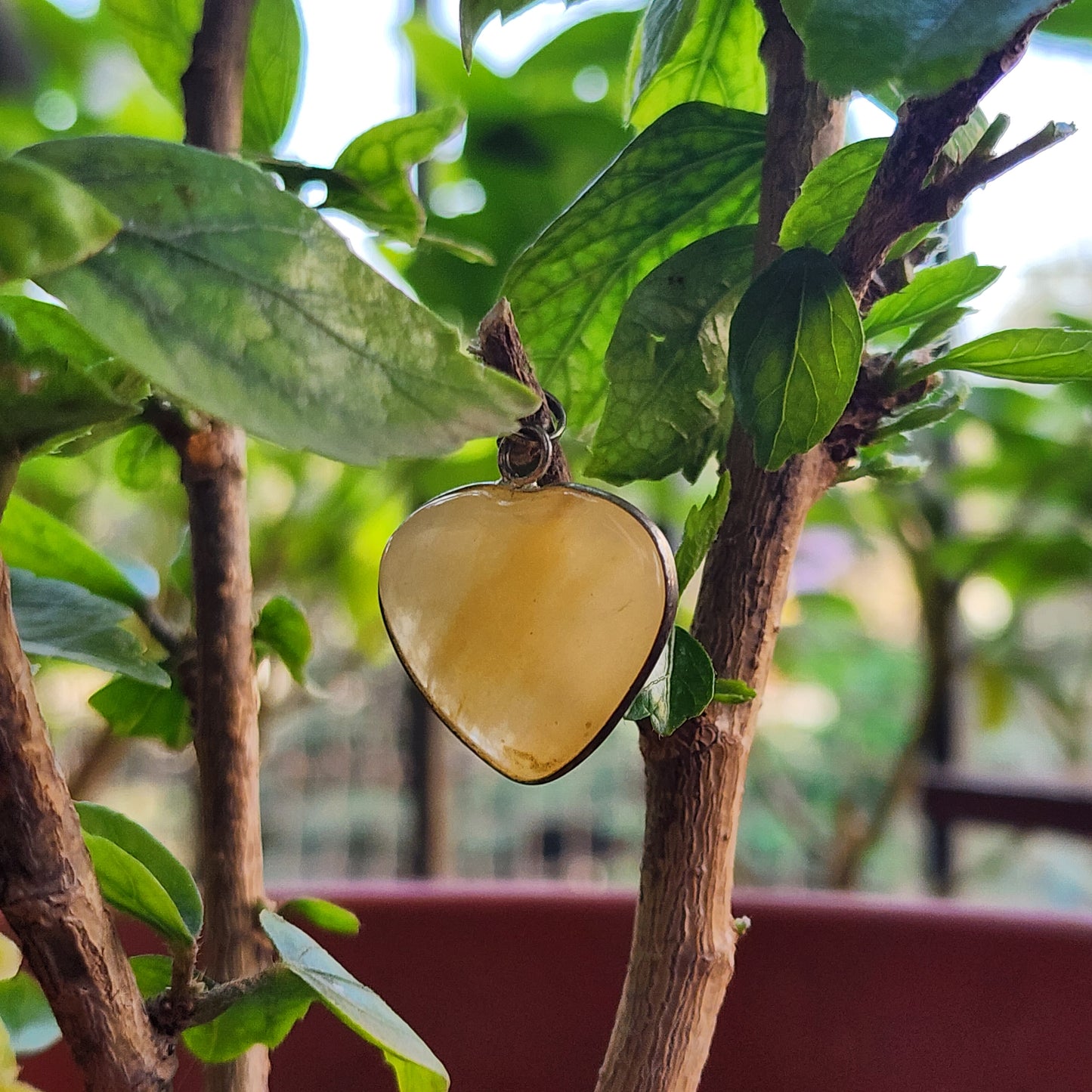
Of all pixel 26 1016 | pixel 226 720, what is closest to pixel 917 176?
pixel 226 720

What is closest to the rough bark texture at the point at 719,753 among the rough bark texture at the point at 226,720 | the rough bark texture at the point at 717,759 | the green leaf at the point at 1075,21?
the rough bark texture at the point at 717,759

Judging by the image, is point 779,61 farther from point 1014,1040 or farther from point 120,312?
point 1014,1040

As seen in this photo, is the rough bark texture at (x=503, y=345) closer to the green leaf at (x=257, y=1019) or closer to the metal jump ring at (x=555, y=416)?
the metal jump ring at (x=555, y=416)

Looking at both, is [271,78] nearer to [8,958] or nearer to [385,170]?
[385,170]

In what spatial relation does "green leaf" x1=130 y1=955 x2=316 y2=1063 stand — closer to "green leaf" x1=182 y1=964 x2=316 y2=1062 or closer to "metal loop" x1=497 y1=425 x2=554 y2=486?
"green leaf" x1=182 y1=964 x2=316 y2=1062

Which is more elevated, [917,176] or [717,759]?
[917,176]

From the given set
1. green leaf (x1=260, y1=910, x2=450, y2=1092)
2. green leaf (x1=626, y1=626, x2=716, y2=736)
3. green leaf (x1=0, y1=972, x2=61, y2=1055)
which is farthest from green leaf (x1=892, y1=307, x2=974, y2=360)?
green leaf (x1=0, y1=972, x2=61, y2=1055)
